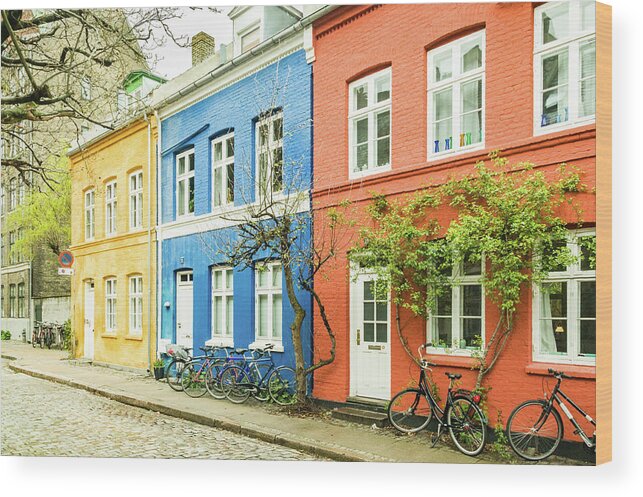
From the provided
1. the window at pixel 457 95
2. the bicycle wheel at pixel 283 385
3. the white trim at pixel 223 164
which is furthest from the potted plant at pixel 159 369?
the window at pixel 457 95

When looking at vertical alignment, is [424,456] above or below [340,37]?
below

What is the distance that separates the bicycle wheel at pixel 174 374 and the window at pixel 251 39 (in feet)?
13.0

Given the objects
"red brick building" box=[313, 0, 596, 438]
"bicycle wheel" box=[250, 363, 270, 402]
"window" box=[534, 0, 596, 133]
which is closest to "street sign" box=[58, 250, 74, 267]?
"bicycle wheel" box=[250, 363, 270, 402]

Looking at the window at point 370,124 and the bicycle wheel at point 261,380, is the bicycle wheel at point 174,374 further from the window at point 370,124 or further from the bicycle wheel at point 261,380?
the window at point 370,124

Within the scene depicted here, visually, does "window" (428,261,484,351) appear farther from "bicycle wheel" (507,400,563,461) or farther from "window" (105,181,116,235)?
"window" (105,181,116,235)

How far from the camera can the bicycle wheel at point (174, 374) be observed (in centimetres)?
771

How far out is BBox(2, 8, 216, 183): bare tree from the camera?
6.67 m

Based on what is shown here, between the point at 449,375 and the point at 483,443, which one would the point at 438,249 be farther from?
the point at 483,443

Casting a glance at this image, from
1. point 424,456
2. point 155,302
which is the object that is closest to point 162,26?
point 155,302

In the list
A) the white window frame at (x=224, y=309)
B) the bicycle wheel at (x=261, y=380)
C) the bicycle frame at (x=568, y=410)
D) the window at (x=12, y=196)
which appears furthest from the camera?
the white window frame at (x=224, y=309)

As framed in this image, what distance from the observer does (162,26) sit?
6.43 metres

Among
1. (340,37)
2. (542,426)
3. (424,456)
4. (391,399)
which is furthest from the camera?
(340,37)

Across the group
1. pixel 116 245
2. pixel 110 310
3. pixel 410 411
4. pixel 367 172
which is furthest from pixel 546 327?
pixel 116 245

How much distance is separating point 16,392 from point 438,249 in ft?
16.7
